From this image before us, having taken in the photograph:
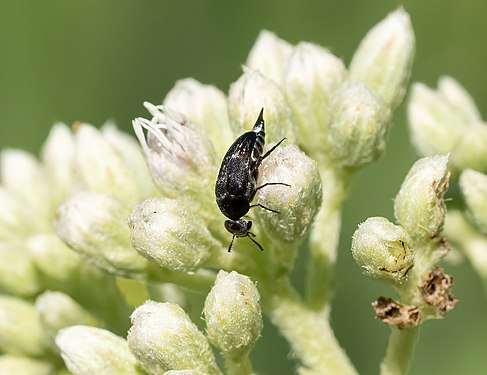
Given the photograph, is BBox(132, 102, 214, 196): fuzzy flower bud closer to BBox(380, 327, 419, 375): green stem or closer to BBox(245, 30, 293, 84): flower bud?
BBox(245, 30, 293, 84): flower bud

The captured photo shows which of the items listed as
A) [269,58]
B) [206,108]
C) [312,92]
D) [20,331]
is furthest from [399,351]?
[20,331]

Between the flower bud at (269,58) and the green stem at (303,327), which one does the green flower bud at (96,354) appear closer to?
the green stem at (303,327)

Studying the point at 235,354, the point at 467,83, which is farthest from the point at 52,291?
the point at 467,83

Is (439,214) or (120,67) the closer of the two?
(439,214)

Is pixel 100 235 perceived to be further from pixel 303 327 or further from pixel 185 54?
pixel 185 54

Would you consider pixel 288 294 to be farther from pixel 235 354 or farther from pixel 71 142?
pixel 71 142

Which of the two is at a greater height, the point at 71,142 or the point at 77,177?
the point at 71,142

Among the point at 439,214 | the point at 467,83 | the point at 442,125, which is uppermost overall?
the point at 467,83
